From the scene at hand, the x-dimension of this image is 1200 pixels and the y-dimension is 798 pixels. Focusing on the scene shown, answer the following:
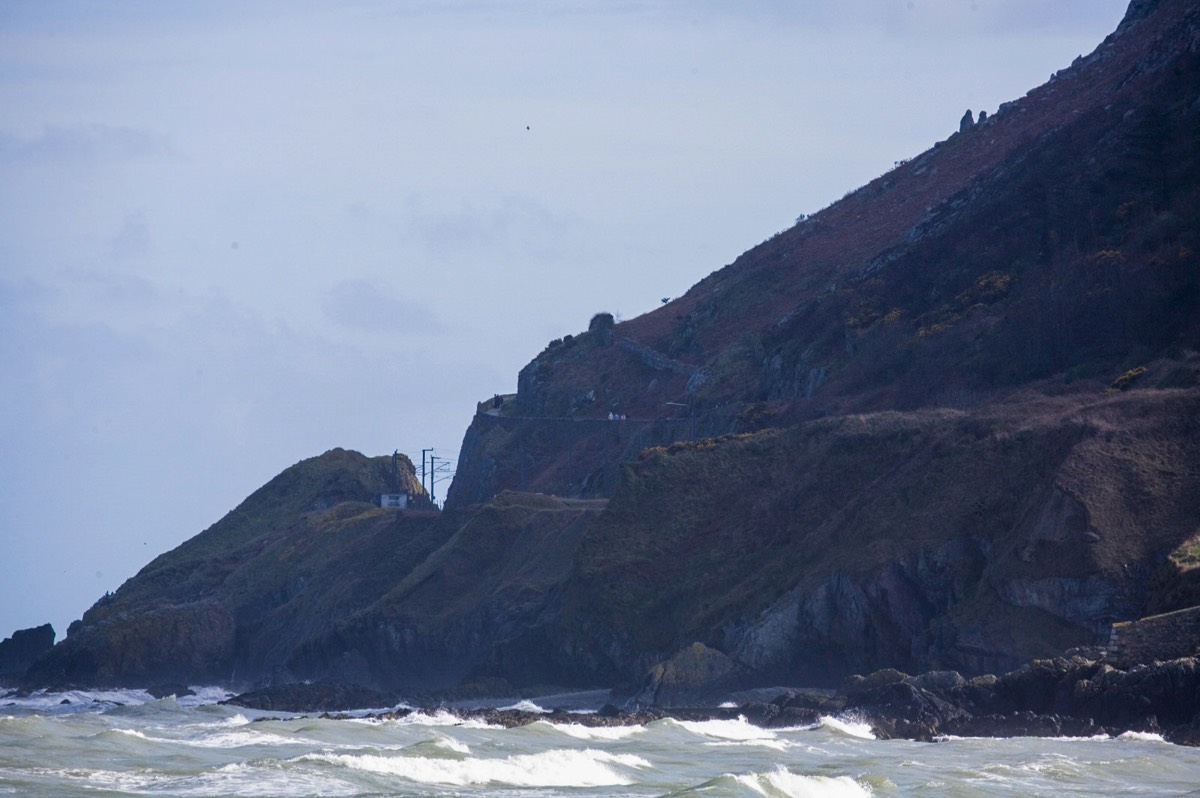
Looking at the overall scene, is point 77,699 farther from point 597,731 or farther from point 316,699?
point 597,731

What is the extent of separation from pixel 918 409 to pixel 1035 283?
40.2 feet

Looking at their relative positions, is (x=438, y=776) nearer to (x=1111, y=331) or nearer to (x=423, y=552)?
(x=1111, y=331)

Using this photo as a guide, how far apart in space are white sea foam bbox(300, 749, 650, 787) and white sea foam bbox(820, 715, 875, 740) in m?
8.75

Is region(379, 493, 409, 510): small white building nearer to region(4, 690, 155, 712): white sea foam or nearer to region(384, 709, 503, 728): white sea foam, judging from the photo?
region(4, 690, 155, 712): white sea foam

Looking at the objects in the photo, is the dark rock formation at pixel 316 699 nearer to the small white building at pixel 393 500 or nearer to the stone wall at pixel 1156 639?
the stone wall at pixel 1156 639

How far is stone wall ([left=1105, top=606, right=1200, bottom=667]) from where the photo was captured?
1369 inches

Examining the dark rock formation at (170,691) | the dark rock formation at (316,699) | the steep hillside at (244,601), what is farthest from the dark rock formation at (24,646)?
the dark rock formation at (316,699)

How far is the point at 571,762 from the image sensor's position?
94.2ft

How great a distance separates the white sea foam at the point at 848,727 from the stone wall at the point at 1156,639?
19.8 ft

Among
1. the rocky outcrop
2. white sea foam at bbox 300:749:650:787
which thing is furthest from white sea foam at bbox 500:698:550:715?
white sea foam at bbox 300:749:650:787

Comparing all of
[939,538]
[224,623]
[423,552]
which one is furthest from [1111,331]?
[224,623]

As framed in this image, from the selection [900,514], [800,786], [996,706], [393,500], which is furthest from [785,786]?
[393,500]

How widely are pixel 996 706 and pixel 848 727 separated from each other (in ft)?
12.0

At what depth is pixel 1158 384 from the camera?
51812mm
